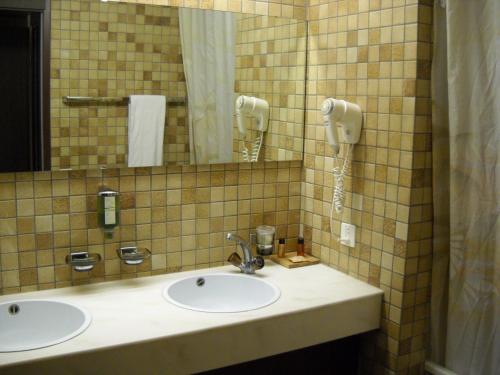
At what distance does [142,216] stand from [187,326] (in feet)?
1.84

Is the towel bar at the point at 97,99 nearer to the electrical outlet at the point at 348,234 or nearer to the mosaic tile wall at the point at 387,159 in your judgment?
the mosaic tile wall at the point at 387,159

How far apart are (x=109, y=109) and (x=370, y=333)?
1.29 m

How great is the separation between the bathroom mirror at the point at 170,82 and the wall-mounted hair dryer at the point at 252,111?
0.02 meters

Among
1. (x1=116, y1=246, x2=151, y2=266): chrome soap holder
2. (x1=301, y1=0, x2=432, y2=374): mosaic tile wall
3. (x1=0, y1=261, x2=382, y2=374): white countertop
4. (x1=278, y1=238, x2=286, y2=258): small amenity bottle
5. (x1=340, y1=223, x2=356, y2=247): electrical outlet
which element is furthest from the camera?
(x1=278, y1=238, x2=286, y2=258): small amenity bottle

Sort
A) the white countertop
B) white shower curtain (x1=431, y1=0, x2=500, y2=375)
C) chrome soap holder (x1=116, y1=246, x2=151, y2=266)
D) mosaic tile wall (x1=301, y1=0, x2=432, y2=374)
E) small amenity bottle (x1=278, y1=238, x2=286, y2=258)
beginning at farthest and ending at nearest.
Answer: small amenity bottle (x1=278, y1=238, x2=286, y2=258), chrome soap holder (x1=116, y1=246, x2=151, y2=266), mosaic tile wall (x1=301, y1=0, x2=432, y2=374), white shower curtain (x1=431, y1=0, x2=500, y2=375), the white countertop

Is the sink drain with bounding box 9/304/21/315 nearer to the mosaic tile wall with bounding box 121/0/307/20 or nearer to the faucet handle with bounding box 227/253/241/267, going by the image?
the faucet handle with bounding box 227/253/241/267

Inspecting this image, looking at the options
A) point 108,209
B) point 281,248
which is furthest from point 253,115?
point 108,209

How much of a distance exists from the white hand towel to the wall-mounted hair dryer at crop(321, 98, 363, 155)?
0.61 m

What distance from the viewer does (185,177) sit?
217 centimetres

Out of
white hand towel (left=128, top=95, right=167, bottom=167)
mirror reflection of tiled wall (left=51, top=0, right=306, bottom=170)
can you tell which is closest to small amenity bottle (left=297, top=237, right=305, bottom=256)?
mirror reflection of tiled wall (left=51, top=0, right=306, bottom=170)

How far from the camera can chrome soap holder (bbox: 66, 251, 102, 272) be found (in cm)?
195

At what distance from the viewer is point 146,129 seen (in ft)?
6.79

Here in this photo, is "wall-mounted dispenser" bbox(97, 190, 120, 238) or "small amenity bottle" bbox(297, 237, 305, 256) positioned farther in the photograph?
"small amenity bottle" bbox(297, 237, 305, 256)

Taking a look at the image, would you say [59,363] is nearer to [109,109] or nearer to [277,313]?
[277,313]
